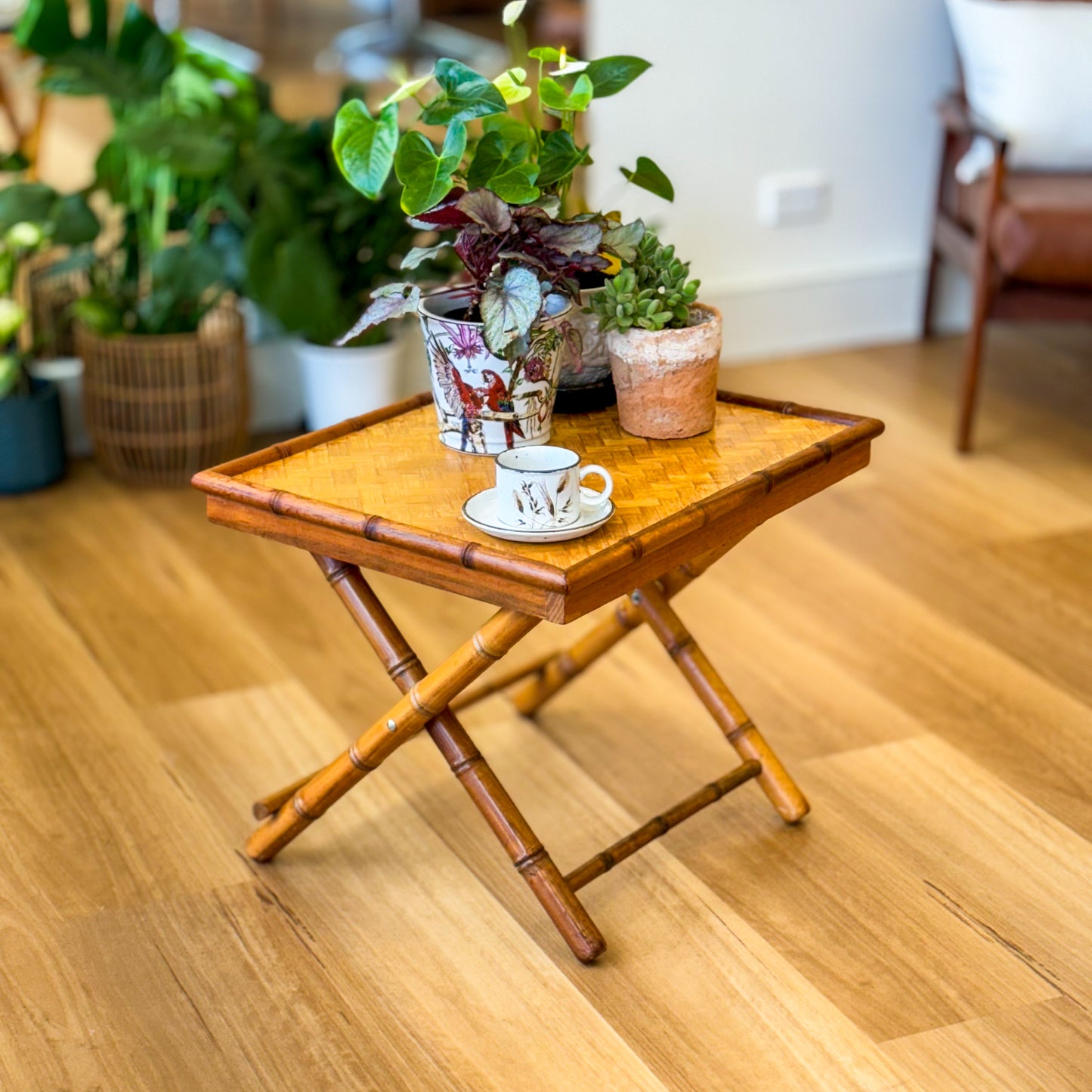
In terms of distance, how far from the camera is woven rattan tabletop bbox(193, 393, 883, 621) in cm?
145

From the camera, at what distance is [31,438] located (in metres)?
2.84

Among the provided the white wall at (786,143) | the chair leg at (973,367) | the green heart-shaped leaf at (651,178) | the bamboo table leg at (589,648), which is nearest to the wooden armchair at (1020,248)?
the chair leg at (973,367)

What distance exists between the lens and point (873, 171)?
3.58 m

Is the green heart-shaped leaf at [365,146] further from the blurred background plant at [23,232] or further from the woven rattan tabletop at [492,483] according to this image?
the blurred background plant at [23,232]

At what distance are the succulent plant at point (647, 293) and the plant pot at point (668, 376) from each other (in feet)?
0.05

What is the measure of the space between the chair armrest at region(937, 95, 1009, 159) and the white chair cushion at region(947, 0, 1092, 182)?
0.06 meters

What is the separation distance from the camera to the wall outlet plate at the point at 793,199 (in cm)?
349

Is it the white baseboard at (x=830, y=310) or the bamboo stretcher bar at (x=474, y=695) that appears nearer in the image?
the bamboo stretcher bar at (x=474, y=695)

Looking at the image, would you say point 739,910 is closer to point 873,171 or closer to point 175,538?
point 175,538

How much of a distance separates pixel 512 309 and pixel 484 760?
52 centimetres

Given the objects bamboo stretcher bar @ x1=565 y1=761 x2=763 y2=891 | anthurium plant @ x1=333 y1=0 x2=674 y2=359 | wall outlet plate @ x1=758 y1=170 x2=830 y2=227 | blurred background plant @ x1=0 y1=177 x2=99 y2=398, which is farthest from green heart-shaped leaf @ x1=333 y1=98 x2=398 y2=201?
wall outlet plate @ x1=758 y1=170 x2=830 y2=227

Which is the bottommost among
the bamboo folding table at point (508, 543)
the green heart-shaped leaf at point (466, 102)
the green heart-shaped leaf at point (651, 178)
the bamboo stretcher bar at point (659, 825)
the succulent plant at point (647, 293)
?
the bamboo stretcher bar at point (659, 825)

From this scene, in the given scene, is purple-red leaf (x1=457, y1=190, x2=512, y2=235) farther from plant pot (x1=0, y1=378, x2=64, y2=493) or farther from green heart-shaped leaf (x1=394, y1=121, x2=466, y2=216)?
plant pot (x1=0, y1=378, x2=64, y2=493)

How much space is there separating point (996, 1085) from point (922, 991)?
0.49ft
